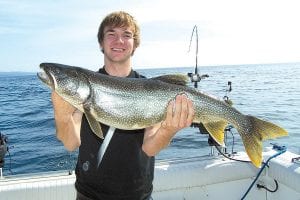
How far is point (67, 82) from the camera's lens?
13.3ft

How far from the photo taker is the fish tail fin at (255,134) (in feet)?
14.3

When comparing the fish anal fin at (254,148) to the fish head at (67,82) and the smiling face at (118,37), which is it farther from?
the fish head at (67,82)

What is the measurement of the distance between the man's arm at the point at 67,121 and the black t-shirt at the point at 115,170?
12 centimetres

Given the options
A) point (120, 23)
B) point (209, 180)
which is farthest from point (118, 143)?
point (209, 180)

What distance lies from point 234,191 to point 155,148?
3.63 meters

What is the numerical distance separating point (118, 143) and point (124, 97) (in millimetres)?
518

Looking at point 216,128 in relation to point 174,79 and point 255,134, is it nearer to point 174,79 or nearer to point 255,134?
point 255,134

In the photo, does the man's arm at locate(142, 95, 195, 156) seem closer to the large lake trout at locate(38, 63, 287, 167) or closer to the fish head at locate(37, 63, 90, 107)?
the large lake trout at locate(38, 63, 287, 167)

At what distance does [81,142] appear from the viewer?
4379 millimetres

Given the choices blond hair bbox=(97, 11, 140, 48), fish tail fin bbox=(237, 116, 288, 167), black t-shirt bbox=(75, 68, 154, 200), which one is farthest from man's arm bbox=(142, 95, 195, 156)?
blond hair bbox=(97, 11, 140, 48)

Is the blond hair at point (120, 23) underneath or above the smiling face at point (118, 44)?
above

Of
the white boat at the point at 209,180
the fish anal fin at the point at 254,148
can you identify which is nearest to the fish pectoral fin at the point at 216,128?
the fish anal fin at the point at 254,148

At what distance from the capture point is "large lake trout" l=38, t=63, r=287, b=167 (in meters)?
4.04

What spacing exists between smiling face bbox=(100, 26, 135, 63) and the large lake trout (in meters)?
0.35
